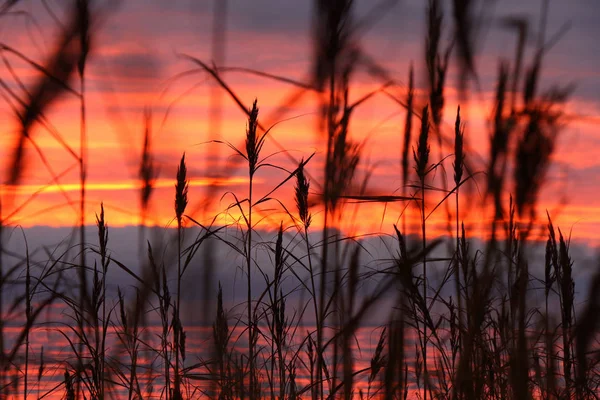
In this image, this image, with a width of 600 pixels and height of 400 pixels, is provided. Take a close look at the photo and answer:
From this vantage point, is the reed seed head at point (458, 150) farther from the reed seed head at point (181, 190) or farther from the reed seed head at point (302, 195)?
the reed seed head at point (181, 190)

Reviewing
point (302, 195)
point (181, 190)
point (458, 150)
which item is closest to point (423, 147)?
point (458, 150)

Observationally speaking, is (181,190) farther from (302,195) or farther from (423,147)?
(423,147)

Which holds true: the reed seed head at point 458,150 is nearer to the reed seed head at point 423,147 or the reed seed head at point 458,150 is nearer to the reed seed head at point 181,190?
the reed seed head at point 423,147

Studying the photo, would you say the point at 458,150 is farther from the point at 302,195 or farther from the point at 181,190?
the point at 181,190

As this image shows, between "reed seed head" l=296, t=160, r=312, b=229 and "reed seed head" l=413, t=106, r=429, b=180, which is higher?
"reed seed head" l=413, t=106, r=429, b=180

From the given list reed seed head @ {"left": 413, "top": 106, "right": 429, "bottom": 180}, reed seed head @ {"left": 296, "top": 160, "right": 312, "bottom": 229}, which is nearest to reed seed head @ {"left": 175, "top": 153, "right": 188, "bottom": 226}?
reed seed head @ {"left": 296, "top": 160, "right": 312, "bottom": 229}

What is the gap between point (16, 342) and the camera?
98.5 inches

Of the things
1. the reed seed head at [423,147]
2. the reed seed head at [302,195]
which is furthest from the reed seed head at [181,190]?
the reed seed head at [423,147]

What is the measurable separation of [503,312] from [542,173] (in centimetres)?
81

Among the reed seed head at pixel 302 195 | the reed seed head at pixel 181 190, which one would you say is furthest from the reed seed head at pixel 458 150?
the reed seed head at pixel 181 190

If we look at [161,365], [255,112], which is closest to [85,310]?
[161,365]

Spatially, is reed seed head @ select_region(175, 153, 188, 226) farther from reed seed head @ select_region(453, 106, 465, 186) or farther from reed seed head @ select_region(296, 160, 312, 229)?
reed seed head @ select_region(453, 106, 465, 186)

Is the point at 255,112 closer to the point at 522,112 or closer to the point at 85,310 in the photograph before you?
the point at 522,112

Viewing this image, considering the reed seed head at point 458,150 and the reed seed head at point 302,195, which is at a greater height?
the reed seed head at point 458,150
